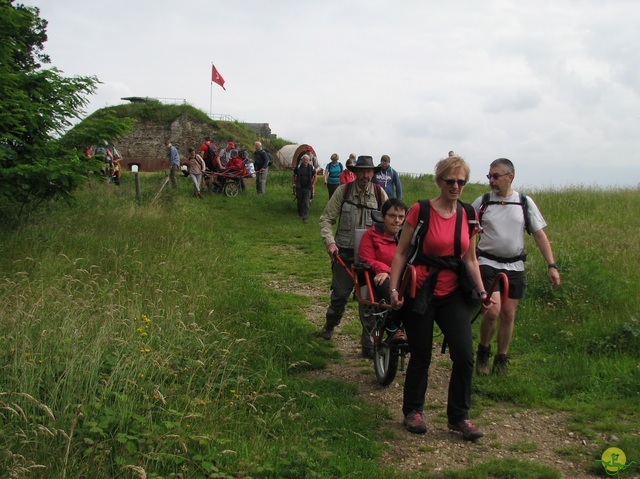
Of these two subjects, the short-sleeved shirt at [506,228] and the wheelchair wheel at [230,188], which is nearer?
the short-sleeved shirt at [506,228]

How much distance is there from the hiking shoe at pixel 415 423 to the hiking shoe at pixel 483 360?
1.47 meters

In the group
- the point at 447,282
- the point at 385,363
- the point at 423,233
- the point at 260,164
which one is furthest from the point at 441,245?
the point at 260,164

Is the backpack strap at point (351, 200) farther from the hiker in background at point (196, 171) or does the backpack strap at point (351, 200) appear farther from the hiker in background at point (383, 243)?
the hiker in background at point (196, 171)

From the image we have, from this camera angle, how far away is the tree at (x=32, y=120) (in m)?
9.35

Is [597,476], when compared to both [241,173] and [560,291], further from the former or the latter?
[241,173]

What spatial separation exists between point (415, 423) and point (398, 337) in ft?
2.60

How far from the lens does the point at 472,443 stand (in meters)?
4.96

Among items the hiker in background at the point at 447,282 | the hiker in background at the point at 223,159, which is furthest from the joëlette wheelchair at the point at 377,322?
the hiker in background at the point at 223,159

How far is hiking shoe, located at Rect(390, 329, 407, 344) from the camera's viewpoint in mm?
5600

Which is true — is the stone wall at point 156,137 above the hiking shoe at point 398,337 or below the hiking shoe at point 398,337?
above

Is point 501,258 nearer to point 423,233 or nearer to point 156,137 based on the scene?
point 423,233

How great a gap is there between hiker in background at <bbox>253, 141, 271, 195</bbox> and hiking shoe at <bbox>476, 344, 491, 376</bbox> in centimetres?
1684

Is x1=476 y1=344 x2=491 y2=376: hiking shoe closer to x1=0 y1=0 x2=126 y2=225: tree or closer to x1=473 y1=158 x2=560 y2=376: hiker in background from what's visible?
x1=473 y1=158 x2=560 y2=376: hiker in background

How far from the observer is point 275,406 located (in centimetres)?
520
